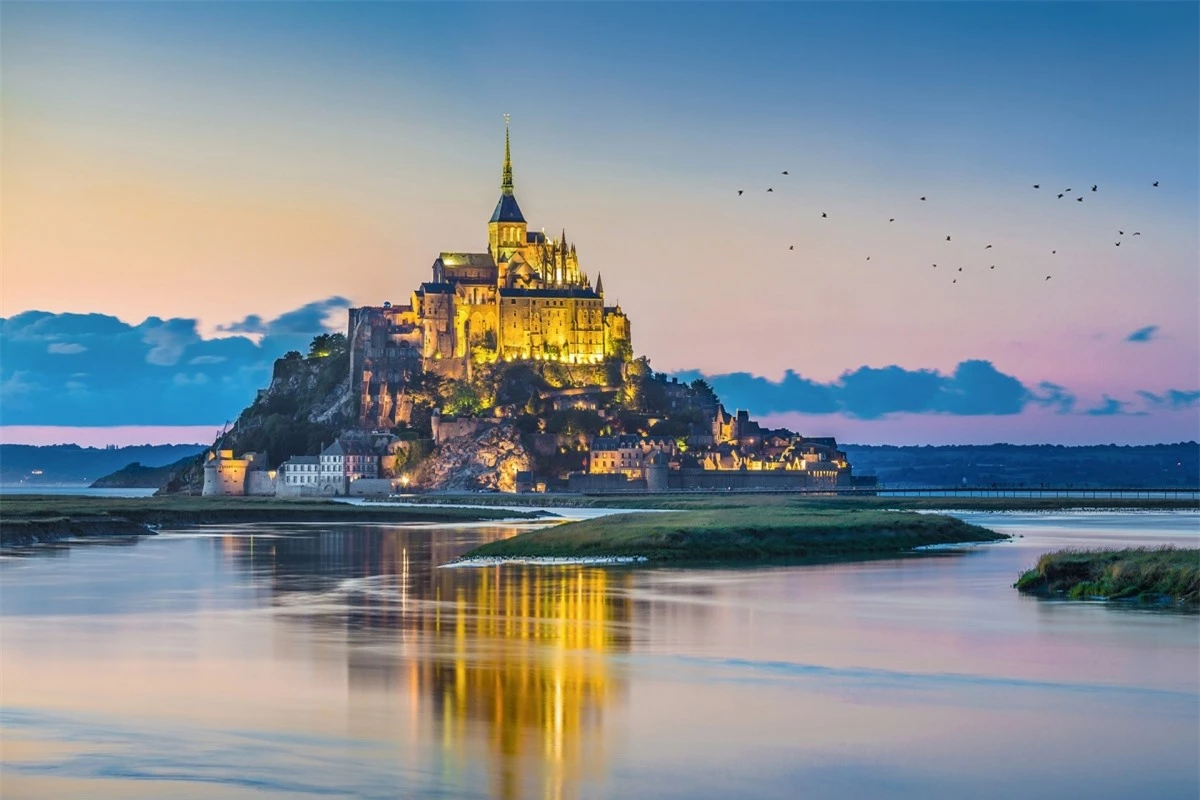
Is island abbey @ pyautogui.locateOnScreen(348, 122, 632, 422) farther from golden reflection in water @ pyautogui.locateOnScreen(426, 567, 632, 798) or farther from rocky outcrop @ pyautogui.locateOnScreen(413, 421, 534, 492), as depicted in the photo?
golden reflection in water @ pyautogui.locateOnScreen(426, 567, 632, 798)

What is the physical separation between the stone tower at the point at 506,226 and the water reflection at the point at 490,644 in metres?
106

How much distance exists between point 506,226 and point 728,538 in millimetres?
110402

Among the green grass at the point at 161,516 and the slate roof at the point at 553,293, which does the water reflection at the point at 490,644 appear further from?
the slate roof at the point at 553,293

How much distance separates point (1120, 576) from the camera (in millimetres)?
32688

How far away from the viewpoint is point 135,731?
19.2 m

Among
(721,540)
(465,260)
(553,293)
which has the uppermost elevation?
(465,260)

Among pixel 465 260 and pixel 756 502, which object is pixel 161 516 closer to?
pixel 756 502

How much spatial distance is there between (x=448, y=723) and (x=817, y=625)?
485 inches

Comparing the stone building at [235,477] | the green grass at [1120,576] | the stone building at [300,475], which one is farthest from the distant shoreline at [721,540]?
the stone building at [235,477]

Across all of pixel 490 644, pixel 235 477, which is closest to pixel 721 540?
pixel 490 644

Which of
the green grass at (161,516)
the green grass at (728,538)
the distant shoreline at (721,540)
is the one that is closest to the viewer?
the distant shoreline at (721,540)

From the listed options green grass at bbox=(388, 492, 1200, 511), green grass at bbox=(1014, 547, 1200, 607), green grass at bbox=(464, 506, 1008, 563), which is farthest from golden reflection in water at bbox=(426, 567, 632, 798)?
green grass at bbox=(388, 492, 1200, 511)

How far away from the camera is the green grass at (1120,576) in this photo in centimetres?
3162

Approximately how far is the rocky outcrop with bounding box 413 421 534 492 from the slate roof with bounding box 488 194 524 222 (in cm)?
3331
